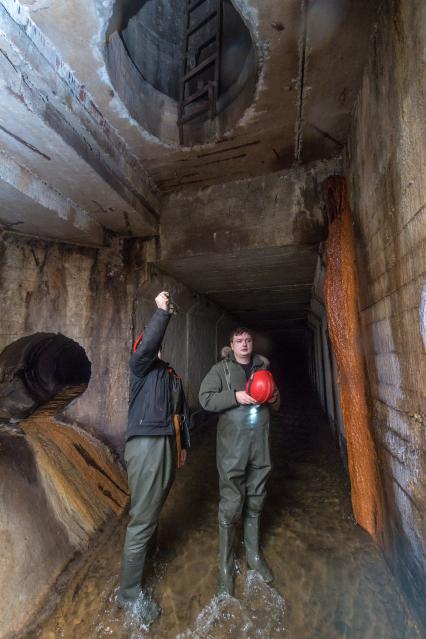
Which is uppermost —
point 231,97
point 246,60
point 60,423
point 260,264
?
point 246,60

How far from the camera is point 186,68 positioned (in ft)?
12.4

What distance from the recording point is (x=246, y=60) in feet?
10.8

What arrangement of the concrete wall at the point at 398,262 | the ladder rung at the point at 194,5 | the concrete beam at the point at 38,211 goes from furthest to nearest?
the ladder rung at the point at 194,5 → the concrete beam at the point at 38,211 → the concrete wall at the point at 398,262

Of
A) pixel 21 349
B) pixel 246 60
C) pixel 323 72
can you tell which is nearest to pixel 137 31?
pixel 246 60

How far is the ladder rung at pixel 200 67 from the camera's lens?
11.5 feet

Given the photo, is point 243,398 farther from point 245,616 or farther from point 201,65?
point 201,65

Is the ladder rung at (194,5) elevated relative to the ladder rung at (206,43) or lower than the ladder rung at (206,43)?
elevated

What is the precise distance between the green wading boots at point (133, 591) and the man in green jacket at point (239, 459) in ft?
1.94

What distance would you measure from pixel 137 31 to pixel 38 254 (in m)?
2.90

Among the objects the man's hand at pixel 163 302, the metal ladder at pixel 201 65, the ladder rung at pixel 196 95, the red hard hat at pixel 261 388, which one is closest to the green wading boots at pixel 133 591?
the red hard hat at pixel 261 388

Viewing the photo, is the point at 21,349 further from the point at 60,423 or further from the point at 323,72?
the point at 323,72

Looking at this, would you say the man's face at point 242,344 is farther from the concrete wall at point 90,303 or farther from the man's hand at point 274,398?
the concrete wall at point 90,303

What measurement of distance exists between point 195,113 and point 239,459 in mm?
3651

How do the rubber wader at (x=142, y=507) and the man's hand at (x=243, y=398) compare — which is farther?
the man's hand at (x=243, y=398)
